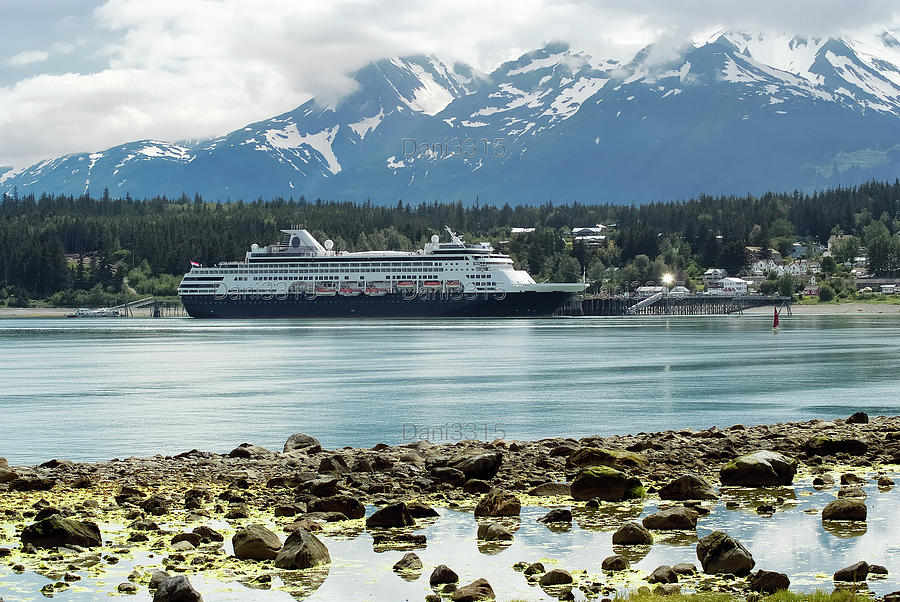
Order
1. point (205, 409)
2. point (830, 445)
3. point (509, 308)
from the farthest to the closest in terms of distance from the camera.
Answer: point (509, 308)
point (205, 409)
point (830, 445)

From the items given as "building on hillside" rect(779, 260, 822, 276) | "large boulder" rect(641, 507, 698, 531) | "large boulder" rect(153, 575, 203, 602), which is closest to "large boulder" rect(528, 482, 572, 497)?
"large boulder" rect(641, 507, 698, 531)

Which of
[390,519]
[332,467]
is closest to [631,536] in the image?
[390,519]

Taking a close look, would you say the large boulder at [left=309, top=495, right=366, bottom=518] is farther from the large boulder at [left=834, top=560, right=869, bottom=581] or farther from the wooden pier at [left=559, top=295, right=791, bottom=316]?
the wooden pier at [left=559, top=295, right=791, bottom=316]

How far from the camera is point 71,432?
102ft

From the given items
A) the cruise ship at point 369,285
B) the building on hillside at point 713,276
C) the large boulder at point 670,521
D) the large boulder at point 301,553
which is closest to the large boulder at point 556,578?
the large boulder at point 301,553

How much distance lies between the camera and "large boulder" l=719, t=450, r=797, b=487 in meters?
18.8

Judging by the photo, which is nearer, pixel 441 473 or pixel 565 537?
pixel 565 537

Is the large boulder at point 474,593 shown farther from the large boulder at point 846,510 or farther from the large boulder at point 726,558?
the large boulder at point 846,510

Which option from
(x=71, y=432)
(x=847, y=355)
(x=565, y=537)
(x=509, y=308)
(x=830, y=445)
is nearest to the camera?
(x=565, y=537)

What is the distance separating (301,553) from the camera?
1402 centimetres

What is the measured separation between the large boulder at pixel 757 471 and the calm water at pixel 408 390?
1081 cm

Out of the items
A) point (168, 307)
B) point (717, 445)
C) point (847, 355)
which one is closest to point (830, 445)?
point (717, 445)

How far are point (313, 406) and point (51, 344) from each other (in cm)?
5253

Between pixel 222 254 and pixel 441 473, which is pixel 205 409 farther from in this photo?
pixel 222 254
